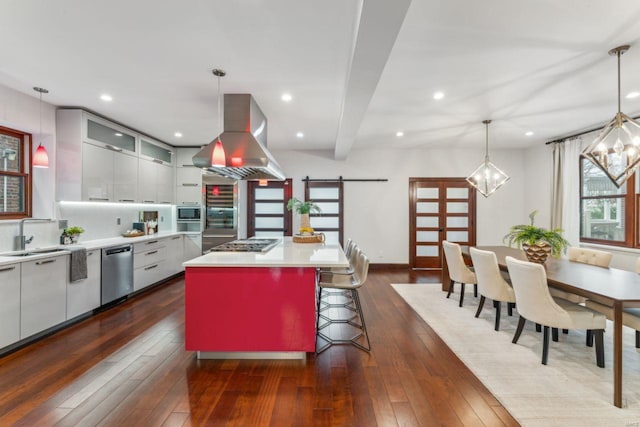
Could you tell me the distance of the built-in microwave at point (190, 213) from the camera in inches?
245

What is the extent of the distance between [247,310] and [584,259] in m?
4.19

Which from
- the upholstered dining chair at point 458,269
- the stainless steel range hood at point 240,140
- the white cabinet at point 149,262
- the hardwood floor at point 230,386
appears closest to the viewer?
the hardwood floor at point 230,386

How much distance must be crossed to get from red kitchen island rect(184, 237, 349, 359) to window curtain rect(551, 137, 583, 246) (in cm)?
524

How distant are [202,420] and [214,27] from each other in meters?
2.75

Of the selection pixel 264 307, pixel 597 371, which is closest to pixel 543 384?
pixel 597 371

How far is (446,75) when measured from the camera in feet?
10.4

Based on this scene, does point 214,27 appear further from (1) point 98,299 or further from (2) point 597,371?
(2) point 597,371

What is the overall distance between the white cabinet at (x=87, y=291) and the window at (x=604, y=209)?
23.0 ft

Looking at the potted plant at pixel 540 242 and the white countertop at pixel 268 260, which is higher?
the potted plant at pixel 540 242

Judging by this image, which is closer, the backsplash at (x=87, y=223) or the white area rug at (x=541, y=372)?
the white area rug at (x=541, y=372)

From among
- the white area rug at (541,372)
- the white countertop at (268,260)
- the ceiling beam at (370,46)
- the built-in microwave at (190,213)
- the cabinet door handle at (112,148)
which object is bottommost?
the white area rug at (541,372)

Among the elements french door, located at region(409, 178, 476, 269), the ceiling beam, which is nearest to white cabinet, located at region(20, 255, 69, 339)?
the ceiling beam

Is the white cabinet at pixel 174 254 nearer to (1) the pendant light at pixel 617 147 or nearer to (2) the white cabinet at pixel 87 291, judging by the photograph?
(2) the white cabinet at pixel 87 291

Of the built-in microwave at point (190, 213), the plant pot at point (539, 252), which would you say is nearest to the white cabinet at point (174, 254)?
the built-in microwave at point (190, 213)
